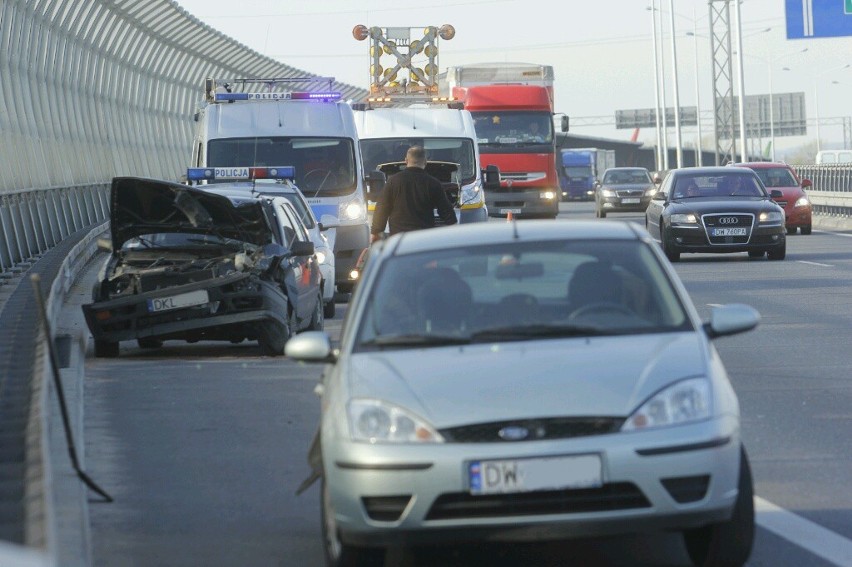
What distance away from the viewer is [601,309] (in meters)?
7.22

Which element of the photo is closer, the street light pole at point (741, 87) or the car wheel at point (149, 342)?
Answer: the car wheel at point (149, 342)

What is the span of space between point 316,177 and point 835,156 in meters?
67.6

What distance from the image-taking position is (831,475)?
8617 millimetres

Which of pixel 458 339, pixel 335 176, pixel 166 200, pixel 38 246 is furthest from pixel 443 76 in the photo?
pixel 458 339

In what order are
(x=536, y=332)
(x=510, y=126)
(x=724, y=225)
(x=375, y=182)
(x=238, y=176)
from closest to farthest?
(x=536, y=332)
(x=238, y=176)
(x=375, y=182)
(x=724, y=225)
(x=510, y=126)

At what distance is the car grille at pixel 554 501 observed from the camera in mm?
6164

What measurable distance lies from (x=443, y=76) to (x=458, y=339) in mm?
39289

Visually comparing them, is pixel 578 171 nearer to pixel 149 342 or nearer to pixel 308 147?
pixel 308 147

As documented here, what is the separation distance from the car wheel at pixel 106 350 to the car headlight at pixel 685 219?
1414 centimetres

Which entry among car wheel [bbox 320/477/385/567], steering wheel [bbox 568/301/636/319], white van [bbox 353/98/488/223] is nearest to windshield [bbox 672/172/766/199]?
white van [bbox 353/98/488/223]

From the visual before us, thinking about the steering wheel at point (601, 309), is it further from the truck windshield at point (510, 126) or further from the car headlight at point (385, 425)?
the truck windshield at point (510, 126)

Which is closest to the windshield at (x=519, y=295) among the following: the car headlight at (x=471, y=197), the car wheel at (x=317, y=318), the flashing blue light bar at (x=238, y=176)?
the car wheel at (x=317, y=318)

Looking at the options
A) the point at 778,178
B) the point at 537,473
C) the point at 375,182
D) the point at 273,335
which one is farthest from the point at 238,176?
the point at 778,178

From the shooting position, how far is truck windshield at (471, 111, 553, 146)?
43094mm
